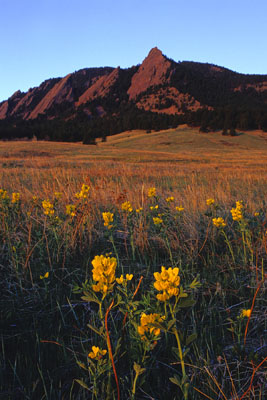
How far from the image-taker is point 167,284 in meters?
1.01

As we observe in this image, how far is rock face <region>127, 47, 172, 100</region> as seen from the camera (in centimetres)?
11656

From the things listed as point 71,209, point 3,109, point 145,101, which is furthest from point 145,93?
point 71,209

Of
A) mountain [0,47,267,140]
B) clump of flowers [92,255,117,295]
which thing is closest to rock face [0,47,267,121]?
mountain [0,47,267,140]

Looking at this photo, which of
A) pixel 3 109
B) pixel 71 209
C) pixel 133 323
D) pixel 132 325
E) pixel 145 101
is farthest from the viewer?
pixel 3 109

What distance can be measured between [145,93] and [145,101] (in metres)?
9.13

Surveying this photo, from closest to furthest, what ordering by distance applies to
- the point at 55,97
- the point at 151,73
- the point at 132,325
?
1. the point at 132,325
2. the point at 151,73
3. the point at 55,97

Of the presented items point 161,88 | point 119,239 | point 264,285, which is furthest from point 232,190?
point 161,88

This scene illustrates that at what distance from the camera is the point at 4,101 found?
544 ft

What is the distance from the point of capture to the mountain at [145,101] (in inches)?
2479

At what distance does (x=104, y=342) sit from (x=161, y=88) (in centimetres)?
11749

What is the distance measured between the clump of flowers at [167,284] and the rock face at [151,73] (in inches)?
4796

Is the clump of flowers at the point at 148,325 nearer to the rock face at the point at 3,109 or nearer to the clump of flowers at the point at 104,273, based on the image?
the clump of flowers at the point at 104,273

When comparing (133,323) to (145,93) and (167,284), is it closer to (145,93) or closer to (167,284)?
(167,284)

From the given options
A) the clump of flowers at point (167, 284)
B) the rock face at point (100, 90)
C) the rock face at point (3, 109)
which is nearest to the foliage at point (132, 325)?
the clump of flowers at point (167, 284)
